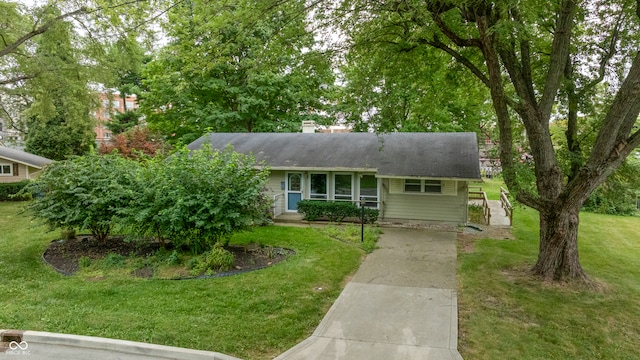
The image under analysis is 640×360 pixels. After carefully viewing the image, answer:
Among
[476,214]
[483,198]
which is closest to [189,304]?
[476,214]

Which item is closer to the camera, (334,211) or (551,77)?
(551,77)

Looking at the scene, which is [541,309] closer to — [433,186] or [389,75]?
[389,75]

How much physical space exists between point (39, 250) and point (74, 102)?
27.0ft

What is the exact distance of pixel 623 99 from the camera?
20.6 feet

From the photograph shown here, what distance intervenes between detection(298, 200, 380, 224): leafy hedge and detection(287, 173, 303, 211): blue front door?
103 cm

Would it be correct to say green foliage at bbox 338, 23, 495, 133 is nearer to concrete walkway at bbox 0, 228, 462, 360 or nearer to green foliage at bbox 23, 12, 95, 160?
concrete walkway at bbox 0, 228, 462, 360

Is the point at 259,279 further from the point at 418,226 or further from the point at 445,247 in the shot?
the point at 418,226

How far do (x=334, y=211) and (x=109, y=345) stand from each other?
9.69 m

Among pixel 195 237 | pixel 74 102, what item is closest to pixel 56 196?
pixel 195 237

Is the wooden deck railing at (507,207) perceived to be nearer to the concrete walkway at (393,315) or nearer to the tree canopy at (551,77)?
the tree canopy at (551,77)

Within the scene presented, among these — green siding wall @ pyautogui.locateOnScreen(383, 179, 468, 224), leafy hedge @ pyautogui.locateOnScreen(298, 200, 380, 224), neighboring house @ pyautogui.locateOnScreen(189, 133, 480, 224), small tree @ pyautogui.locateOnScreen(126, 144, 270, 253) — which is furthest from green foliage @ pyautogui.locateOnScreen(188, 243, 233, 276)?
green siding wall @ pyautogui.locateOnScreen(383, 179, 468, 224)

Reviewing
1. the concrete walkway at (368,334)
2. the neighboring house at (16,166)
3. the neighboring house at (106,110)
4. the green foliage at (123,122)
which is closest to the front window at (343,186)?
the concrete walkway at (368,334)

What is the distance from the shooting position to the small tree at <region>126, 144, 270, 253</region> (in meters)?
8.14

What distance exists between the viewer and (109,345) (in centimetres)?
464
